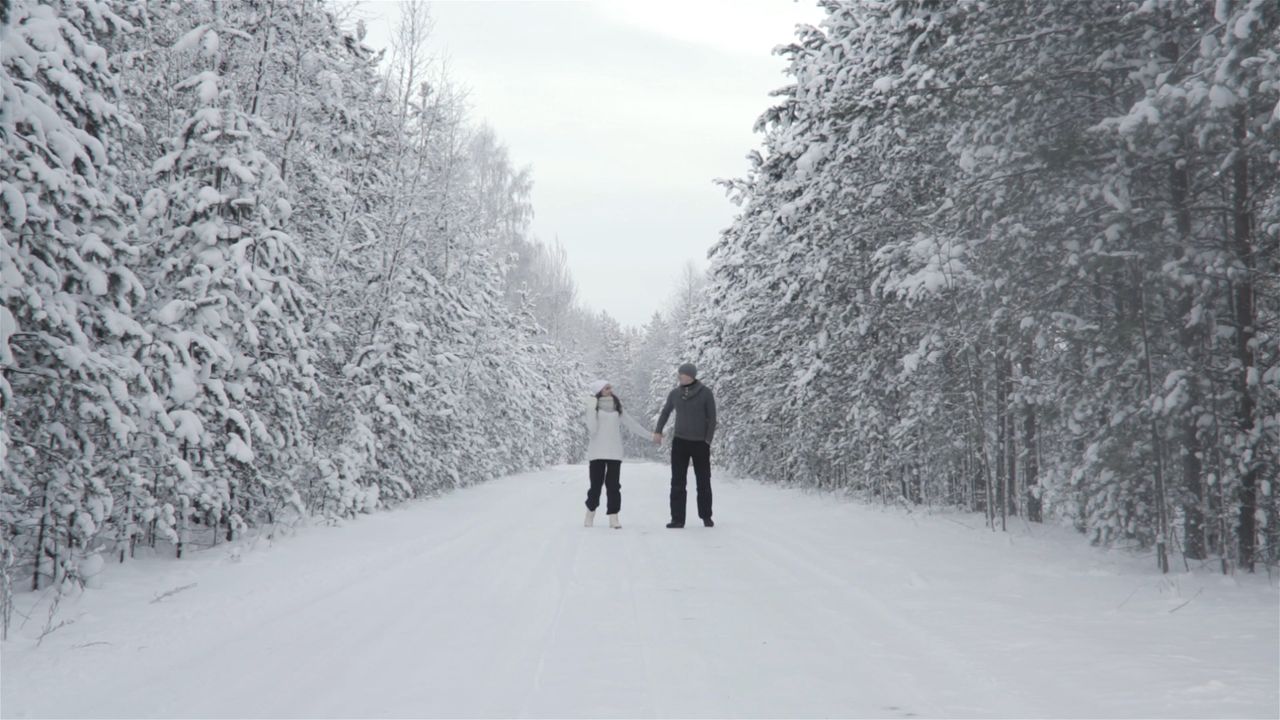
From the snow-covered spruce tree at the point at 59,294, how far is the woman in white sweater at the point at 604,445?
207 inches

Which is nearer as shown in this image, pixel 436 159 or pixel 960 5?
pixel 960 5

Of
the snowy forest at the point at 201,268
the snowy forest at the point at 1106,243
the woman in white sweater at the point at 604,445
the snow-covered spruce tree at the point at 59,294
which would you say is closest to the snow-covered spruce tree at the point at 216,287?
the snowy forest at the point at 201,268

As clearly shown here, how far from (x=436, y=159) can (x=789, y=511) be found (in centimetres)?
979

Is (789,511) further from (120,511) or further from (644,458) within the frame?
(644,458)

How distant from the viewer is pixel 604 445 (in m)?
10.5

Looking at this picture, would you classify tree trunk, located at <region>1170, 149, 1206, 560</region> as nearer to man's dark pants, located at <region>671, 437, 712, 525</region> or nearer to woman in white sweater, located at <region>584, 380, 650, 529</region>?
man's dark pants, located at <region>671, 437, 712, 525</region>

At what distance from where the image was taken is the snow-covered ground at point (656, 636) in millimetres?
3473

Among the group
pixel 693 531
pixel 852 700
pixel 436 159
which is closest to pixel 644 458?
pixel 436 159

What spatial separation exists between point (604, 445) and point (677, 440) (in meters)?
0.96

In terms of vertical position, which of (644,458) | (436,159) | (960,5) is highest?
(436,159)

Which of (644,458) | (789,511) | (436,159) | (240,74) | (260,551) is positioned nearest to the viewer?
(260,551)

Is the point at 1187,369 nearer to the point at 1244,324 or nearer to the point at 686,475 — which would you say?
the point at 1244,324

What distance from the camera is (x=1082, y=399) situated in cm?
669

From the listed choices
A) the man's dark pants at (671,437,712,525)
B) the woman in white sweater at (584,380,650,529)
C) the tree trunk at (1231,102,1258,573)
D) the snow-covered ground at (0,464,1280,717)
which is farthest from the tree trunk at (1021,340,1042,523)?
the woman in white sweater at (584,380,650,529)
